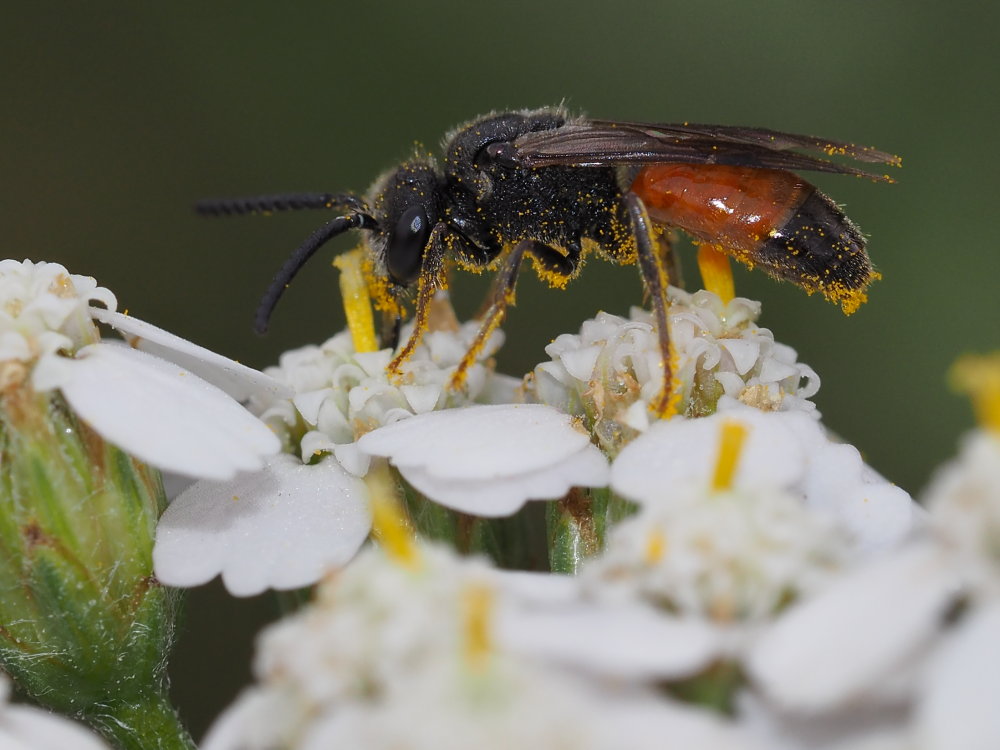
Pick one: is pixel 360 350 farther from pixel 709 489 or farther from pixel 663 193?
pixel 709 489

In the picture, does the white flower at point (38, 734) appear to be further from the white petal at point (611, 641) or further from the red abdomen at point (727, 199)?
the red abdomen at point (727, 199)

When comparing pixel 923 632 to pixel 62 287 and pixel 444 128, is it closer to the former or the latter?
pixel 62 287

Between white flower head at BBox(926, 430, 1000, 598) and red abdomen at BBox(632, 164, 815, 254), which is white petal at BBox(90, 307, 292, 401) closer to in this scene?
red abdomen at BBox(632, 164, 815, 254)

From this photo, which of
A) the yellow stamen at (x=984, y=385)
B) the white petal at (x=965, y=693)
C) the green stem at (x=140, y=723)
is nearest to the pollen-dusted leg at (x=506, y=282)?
the green stem at (x=140, y=723)

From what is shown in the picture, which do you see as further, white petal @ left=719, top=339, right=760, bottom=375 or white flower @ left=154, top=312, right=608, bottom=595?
white petal @ left=719, top=339, right=760, bottom=375

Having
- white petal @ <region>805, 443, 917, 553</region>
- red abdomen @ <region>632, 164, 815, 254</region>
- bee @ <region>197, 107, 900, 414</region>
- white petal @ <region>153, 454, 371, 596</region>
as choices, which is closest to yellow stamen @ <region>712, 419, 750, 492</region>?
white petal @ <region>805, 443, 917, 553</region>

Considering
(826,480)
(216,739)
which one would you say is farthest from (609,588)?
(826,480)
